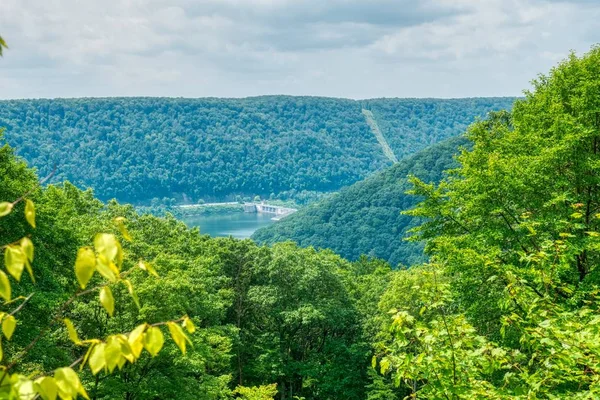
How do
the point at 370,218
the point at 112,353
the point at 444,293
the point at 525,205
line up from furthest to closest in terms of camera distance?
the point at 370,218 < the point at 525,205 < the point at 444,293 < the point at 112,353

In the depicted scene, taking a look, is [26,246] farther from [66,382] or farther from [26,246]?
[66,382]

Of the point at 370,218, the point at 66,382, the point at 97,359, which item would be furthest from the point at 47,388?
the point at 370,218

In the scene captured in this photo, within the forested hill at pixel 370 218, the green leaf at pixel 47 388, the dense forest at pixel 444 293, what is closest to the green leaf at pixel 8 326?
the dense forest at pixel 444 293

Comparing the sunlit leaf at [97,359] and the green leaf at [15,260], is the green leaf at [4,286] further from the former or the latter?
the sunlit leaf at [97,359]

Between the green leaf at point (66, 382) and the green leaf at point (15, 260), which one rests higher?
the green leaf at point (15, 260)

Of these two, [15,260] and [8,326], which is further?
[8,326]

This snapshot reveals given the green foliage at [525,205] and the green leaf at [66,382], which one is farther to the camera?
the green foliage at [525,205]

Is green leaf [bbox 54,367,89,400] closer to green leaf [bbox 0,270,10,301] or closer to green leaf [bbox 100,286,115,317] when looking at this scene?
green leaf [bbox 100,286,115,317]
